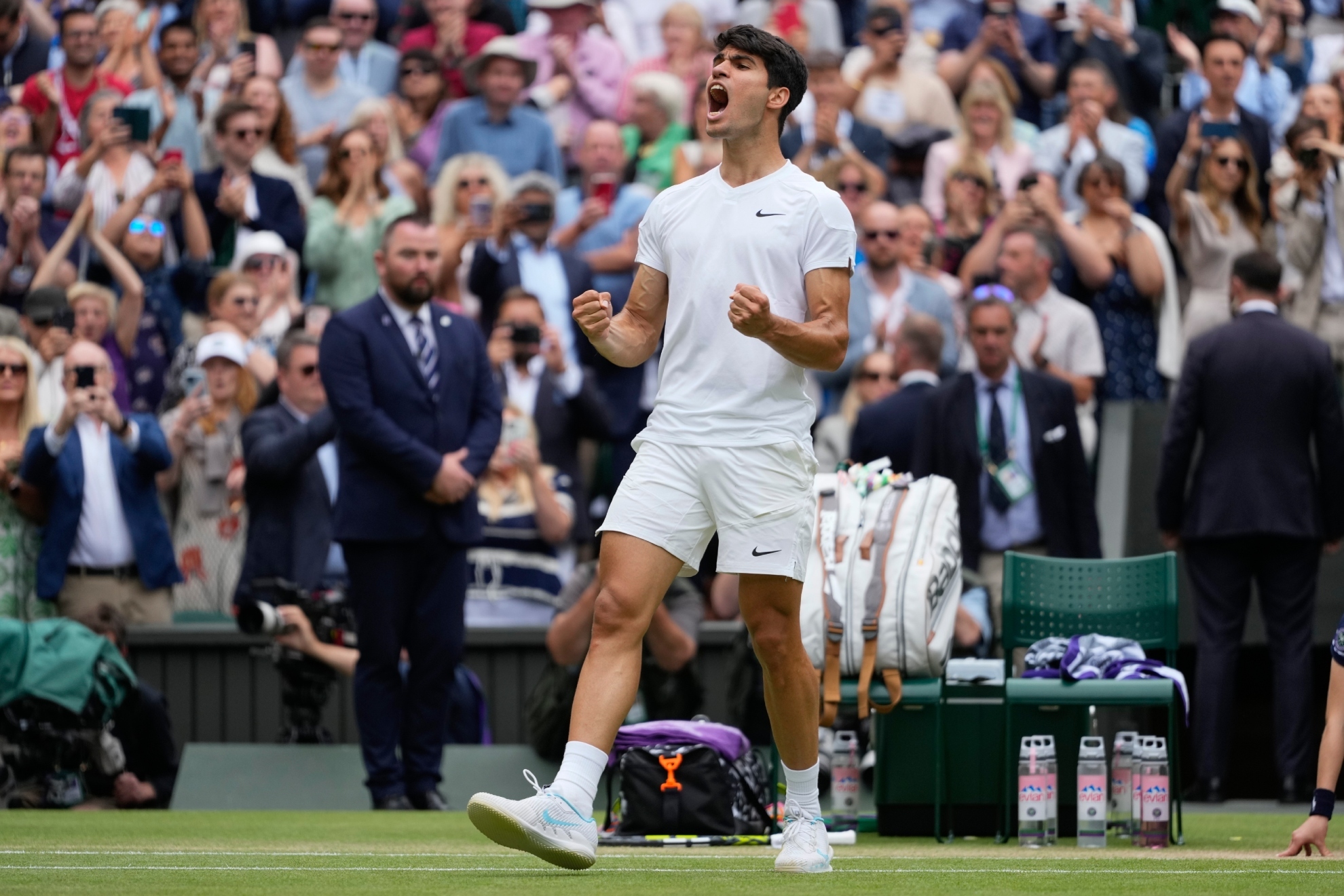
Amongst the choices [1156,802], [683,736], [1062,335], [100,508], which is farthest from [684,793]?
[1062,335]

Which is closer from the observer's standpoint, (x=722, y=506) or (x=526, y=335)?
(x=722, y=506)

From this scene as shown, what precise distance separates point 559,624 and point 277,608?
1.57 metres

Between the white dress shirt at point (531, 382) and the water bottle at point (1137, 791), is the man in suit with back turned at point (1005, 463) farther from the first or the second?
the white dress shirt at point (531, 382)

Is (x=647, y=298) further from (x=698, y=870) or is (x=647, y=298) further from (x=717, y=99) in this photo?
(x=698, y=870)

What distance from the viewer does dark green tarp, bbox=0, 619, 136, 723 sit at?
9.75 metres

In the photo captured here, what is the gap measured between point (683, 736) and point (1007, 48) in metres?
8.98

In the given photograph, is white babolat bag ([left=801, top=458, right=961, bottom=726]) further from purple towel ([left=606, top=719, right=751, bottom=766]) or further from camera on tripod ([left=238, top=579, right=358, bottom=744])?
camera on tripod ([left=238, top=579, right=358, bottom=744])

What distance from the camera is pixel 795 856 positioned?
6043 millimetres

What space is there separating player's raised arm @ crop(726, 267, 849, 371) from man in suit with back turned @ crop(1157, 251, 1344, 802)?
4571mm

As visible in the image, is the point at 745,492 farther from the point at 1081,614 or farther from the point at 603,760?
the point at 1081,614

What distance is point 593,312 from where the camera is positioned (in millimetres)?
5914

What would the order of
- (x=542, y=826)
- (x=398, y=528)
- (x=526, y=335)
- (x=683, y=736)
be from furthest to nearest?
(x=526, y=335) < (x=398, y=528) < (x=683, y=736) < (x=542, y=826)

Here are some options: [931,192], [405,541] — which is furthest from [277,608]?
[931,192]

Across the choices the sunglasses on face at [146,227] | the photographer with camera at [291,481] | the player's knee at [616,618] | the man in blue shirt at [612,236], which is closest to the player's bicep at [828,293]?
the player's knee at [616,618]
